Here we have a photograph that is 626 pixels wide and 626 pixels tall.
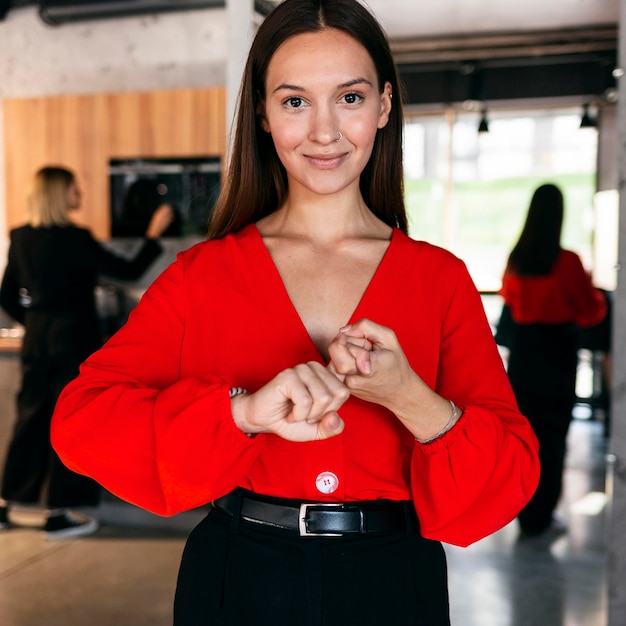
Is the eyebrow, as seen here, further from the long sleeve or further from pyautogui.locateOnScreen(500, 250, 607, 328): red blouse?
the long sleeve

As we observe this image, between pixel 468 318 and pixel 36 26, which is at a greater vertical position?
pixel 36 26

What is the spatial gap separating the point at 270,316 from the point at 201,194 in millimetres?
3836

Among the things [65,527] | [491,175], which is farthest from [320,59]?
[65,527]

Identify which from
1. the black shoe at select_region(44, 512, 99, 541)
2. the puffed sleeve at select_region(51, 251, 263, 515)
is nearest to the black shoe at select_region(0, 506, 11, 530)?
the black shoe at select_region(44, 512, 99, 541)

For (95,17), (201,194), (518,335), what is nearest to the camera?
(518,335)

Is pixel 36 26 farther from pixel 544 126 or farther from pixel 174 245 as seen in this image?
pixel 544 126

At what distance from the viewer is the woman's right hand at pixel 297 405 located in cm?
87

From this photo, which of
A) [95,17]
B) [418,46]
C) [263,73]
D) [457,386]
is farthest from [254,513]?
[95,17]

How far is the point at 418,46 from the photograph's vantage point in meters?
3.27

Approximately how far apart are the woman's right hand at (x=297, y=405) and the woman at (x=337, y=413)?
3 cm

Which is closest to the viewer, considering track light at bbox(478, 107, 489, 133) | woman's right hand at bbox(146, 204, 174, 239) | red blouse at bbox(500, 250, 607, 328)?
red blouse at bbox(500, 250, 607, 328)

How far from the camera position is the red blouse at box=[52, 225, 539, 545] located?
995 millimetres

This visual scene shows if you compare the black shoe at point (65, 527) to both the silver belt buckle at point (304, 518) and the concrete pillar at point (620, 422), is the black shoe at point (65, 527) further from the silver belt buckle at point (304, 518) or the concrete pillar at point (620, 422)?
the silver belt buckle at point (304, 518)

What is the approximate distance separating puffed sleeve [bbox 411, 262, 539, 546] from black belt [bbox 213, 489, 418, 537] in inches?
1.8
